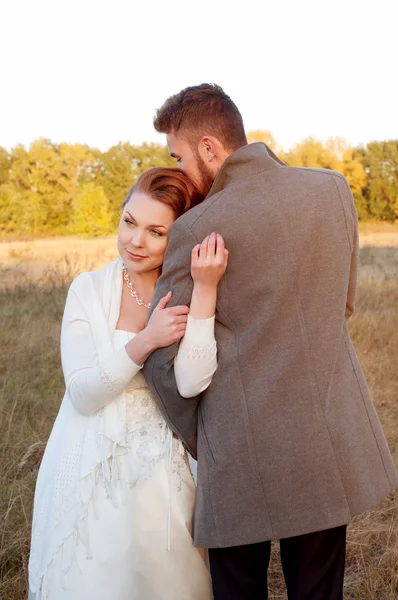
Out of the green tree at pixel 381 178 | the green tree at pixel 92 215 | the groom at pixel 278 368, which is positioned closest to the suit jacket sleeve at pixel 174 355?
the groom at pixel 278 368

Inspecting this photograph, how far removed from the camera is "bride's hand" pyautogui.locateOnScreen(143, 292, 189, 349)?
186 centimetres

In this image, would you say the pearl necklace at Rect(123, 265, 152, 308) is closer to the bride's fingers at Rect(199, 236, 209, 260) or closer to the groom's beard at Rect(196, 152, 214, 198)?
the groom's beard at Rect(196, 152, 214, 198)

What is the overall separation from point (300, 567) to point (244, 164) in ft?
3.79

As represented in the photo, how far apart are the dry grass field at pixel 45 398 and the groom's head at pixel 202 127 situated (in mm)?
2048

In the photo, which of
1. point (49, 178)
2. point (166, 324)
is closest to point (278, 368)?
point (166, 324)

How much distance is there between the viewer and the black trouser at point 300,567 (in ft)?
6.37

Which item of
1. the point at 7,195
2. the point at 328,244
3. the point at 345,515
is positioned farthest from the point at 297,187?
the point at 7,195

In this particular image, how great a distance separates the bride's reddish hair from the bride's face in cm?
2

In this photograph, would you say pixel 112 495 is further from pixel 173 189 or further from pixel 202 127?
pixel 202 127

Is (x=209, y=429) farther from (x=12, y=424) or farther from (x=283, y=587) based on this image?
(x=12, y=424)

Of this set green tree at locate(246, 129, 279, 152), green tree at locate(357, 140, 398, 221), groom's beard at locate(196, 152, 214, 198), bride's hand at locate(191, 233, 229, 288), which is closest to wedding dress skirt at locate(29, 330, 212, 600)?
bride's hand at locate(191, 233, 229, 288)

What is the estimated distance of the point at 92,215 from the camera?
39.4 meters

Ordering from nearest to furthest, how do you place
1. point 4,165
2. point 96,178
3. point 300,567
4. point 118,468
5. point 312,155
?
point 300,567, point 118,468, point 4,165, point 96,178, point 312,155

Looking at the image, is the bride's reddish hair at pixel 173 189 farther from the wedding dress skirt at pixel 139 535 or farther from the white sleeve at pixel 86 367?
the wedding dress skirt at pixel 139 535
